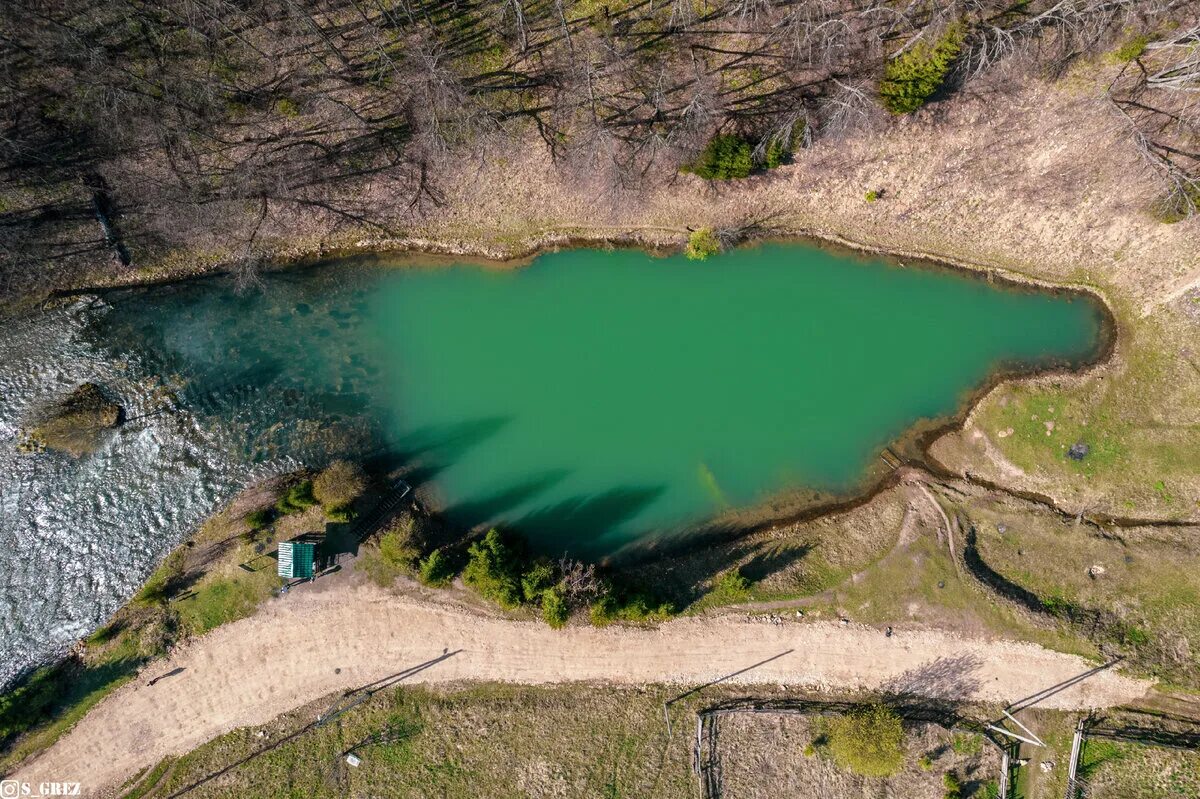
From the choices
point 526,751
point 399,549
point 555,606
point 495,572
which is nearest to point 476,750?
point 526,751

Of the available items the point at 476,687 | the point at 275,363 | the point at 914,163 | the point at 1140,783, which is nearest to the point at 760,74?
the point at 914,163

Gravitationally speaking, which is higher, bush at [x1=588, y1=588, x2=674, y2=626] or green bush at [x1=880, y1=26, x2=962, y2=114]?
green bush at [x1=880, y1=26, x2=962, y2=114]

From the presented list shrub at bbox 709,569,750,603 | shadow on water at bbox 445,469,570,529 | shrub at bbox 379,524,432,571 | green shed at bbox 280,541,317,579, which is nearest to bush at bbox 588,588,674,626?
shrub at bbox 709,569,750,603

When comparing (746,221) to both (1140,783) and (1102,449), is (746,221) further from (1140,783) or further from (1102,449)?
(1140,783)

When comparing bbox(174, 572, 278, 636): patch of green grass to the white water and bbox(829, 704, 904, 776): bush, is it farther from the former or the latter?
bbox(829, 704, 904, 776): bush

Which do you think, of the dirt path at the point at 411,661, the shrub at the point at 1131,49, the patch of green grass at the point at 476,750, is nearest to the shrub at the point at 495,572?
the dirt path at the point at 411,661

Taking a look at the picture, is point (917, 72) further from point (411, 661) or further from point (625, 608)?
point (411, 661)
